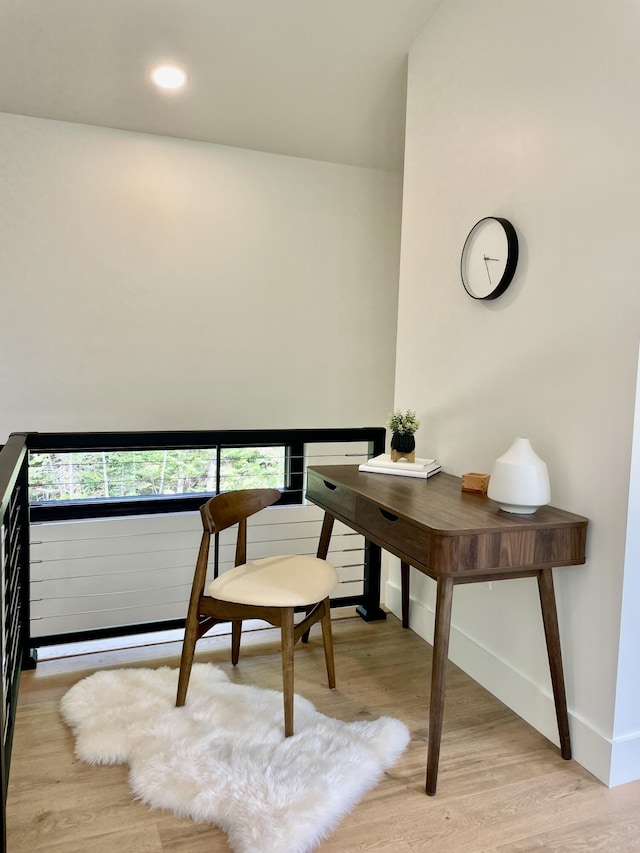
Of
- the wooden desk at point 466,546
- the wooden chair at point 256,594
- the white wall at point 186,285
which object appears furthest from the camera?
the white wall at point 186,285

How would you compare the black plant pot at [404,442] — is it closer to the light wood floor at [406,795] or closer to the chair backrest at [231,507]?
the chair backrest at [231,507]

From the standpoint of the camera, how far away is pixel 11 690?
1790 mm

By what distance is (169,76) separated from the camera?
2898 mm

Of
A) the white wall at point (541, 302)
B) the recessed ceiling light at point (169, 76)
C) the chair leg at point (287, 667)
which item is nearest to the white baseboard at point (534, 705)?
the white wall at point (541, 302)

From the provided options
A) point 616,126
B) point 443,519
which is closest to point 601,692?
point 443,519

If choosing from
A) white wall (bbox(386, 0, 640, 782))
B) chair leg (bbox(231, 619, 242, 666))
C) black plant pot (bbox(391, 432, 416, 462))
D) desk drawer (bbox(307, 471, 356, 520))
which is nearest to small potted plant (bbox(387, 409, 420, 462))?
black plant pot (bbox(391, 432, 416, 462))

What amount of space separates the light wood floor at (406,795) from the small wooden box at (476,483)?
2.54ft

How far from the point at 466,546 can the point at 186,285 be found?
2.50m

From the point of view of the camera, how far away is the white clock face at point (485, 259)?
2.15m

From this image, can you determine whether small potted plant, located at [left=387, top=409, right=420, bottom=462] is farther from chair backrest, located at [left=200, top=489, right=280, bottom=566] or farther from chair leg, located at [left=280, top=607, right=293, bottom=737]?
chair leg, located at [left=280, top=607, right=293, bottom=737]

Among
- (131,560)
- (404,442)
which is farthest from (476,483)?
(131,560)

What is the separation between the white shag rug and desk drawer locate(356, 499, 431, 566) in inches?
23.9

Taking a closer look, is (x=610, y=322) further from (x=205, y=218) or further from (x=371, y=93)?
(x=205, y=218)

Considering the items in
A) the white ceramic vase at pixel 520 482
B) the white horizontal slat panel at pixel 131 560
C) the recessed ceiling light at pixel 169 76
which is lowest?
the white horizontal slat panel at pixel 131 560
